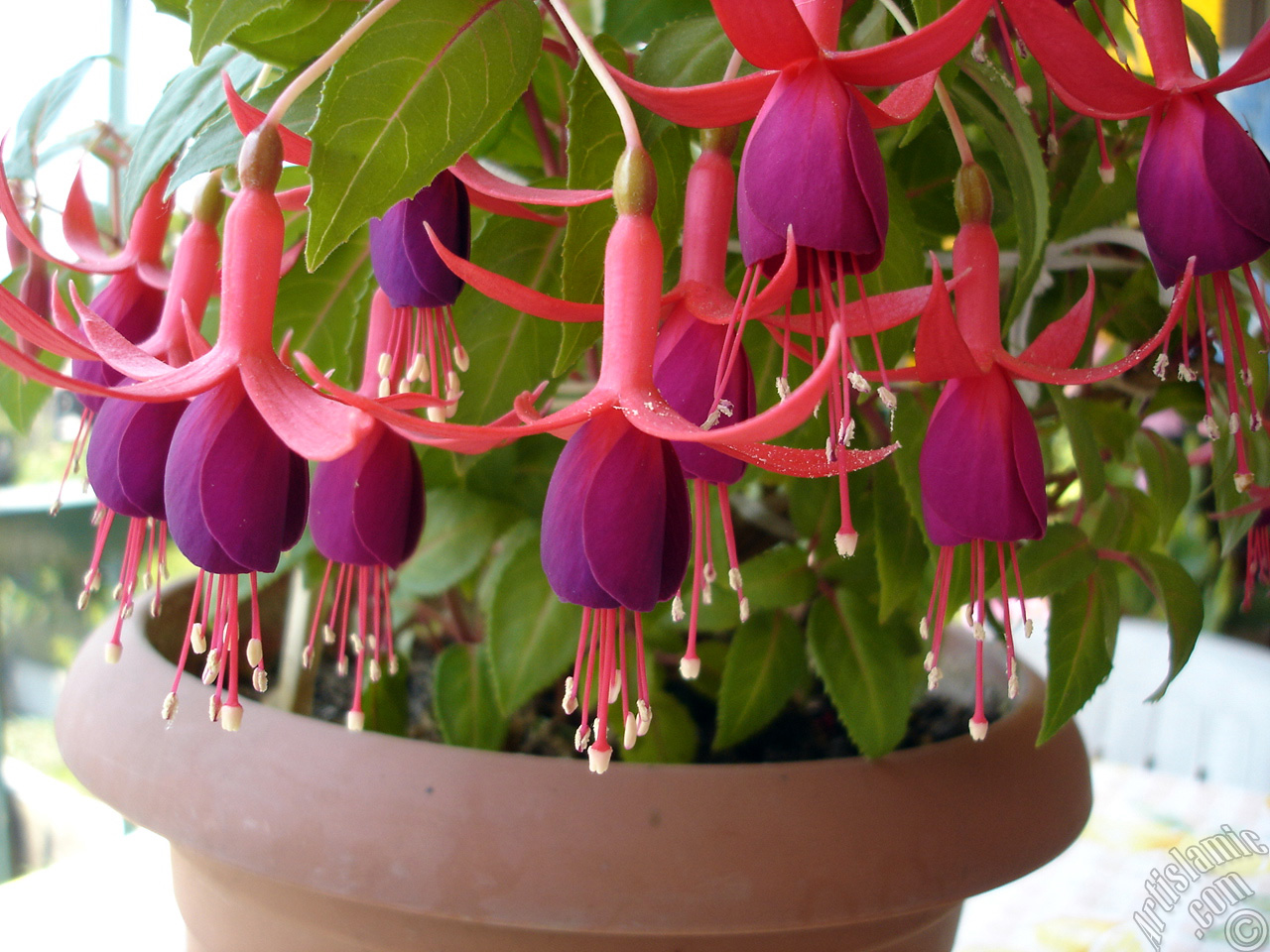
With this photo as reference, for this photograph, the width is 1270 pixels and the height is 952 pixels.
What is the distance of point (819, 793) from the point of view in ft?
1.15

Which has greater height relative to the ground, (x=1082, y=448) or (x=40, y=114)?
(x=40, y=114)

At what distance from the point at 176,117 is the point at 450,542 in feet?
0.74

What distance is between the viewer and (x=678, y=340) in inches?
10.1

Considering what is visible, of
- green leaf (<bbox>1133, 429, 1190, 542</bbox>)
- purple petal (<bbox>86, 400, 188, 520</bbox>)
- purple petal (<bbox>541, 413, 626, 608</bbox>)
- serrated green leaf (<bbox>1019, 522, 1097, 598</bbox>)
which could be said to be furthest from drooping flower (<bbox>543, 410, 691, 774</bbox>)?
green leaf (<bbox>1133, 429, 1190, 542</bbox>)

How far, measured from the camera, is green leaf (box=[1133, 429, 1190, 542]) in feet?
1.59

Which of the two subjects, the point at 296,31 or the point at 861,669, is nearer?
the point at 296,31

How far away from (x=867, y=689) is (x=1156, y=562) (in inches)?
5.3

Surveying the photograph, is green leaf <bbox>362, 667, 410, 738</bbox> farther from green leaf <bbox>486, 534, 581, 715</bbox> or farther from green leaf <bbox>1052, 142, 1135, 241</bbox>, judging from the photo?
green leaf <bbox>1052, 142, 1135, 241</bbox>

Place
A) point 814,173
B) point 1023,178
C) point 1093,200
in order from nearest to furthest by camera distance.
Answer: point 814,173, point 1023,178, point 1093,200

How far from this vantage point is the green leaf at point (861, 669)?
39cm

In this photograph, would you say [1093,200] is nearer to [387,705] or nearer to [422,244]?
[422,244]

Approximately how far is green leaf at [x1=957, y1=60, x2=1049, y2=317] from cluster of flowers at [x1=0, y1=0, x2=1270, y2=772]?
0.01 metres

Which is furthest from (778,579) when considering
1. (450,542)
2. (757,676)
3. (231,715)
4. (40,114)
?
(40,114)

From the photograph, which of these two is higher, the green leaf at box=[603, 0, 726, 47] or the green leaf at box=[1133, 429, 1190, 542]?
the green leaf at box=[603, 0, 726, 47]
